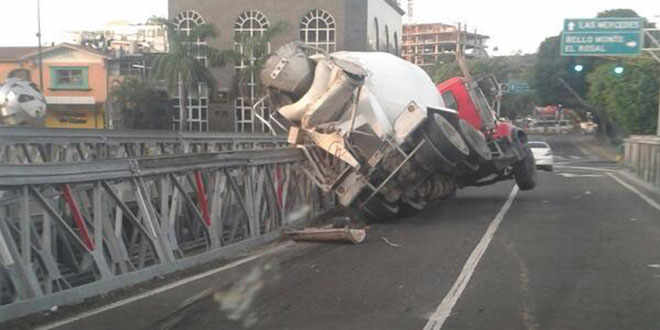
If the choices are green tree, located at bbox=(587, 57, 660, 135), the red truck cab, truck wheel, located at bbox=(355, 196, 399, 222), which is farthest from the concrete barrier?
truck wheel, located at bbox=(355, 196, 399, 222)

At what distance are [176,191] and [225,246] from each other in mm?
1253

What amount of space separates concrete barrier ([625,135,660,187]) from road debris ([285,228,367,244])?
1721cm

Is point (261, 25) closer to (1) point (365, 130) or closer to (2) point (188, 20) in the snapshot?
(2) point (188, 20)

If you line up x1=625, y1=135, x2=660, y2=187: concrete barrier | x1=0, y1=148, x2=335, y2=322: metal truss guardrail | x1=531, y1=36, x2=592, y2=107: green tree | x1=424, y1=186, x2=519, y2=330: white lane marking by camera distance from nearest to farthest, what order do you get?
x1=424, y1=186, x2=519, y2=330: white lane marking
x1=0, y1=148, x2=335, y2=322: metal truss guardrail
x1=625, y1=135, x2=660, y2=187: concrete barrier
x1=531, y1=36, x2=592, y2=107: green tree

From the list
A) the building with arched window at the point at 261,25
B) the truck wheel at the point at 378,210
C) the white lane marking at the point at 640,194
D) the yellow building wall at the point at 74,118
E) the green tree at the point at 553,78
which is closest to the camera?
the truck wheel at the point at 378,210

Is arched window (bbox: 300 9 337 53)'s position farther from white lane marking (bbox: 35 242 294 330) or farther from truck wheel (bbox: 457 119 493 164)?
white lane marking (bbox: 35 242 294 330)

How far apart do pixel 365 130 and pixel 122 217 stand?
16.2 ft

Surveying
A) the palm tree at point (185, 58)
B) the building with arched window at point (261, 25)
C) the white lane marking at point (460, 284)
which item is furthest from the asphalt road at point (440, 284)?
the building with arched window at point (261, 25)

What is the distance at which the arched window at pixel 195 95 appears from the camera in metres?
45.8

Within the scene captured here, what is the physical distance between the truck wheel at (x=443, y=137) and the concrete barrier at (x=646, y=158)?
14.4m

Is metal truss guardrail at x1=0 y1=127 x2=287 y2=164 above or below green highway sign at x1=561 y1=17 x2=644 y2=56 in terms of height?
below

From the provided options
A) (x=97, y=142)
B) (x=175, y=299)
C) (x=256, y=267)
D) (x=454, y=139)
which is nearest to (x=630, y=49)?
(x=454, y=139)

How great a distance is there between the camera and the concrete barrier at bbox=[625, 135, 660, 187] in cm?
2630

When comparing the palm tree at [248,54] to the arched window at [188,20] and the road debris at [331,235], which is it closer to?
the arched window at [188,20]
